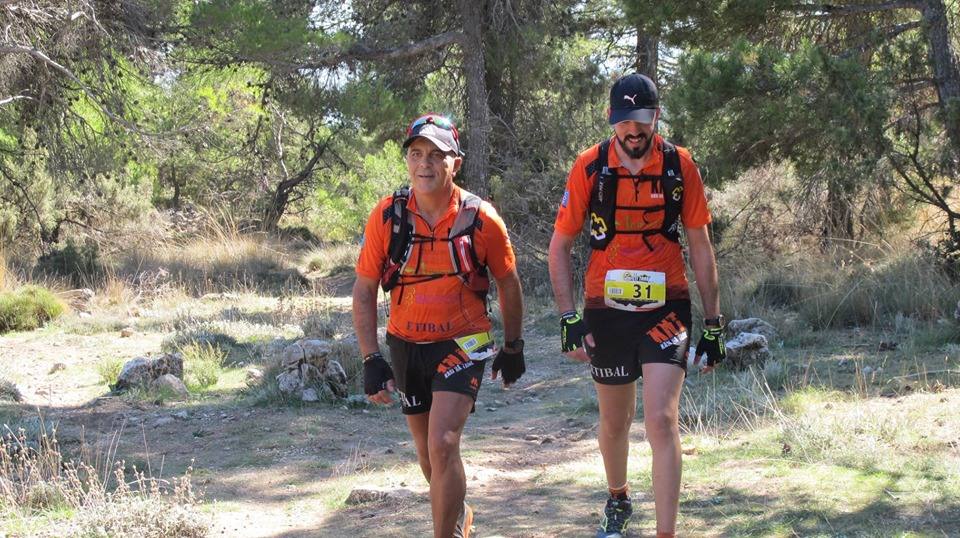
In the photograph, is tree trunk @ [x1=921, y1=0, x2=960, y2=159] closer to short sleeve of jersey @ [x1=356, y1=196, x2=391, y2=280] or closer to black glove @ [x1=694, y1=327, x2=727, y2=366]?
black glove @ [x1=694, y1=327, x2=727, y2=366]

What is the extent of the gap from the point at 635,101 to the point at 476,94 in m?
12.2

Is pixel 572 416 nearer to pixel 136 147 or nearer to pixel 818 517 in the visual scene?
pixel 818 517

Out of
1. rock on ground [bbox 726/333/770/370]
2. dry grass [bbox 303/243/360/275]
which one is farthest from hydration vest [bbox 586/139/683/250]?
dry grass [bbox 303/243/360/275]

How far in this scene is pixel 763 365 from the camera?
8.48 meters

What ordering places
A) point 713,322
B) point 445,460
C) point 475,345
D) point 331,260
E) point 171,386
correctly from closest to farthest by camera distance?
1. point 445,460
2. point 475,345
3. point 713,322
4. point 171,386
5. point 331,260

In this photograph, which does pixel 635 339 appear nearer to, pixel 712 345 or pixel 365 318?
pixel 712 345

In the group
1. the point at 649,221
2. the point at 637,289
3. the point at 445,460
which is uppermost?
the point at 649,221

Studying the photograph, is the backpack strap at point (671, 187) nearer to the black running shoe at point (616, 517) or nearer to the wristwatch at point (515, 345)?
the wristwatch at point (515, 345)

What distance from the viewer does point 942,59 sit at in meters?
10.8

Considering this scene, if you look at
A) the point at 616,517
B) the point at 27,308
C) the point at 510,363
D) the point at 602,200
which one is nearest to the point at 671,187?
the point at 602,200

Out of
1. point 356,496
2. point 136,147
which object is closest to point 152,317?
point 136,147

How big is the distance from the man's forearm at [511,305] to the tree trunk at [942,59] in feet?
25.3

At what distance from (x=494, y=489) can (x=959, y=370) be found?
12.2 feet

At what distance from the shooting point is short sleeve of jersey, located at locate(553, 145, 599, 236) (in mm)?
4371
